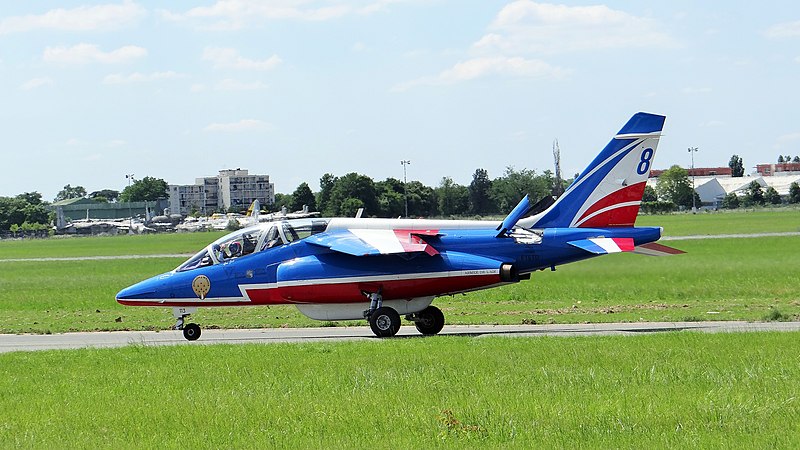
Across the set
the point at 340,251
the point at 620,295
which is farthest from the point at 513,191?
the point at 340,251

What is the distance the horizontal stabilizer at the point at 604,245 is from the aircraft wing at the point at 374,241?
295cm

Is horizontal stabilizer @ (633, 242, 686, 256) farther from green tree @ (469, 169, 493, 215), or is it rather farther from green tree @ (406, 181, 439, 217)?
green tree @ (406, 181, 439, 217)

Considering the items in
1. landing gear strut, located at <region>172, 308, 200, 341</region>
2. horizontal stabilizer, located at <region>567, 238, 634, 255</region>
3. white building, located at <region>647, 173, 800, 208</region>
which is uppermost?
white building, located at <region>647, 173, 800, 208</region>

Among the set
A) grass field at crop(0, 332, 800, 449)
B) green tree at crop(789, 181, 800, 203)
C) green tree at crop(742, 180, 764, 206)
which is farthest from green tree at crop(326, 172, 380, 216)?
Result: green tree at crop(789, 181, 800, 203)

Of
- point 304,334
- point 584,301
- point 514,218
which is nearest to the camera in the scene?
point 514,218

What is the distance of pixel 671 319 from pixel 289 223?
877cm

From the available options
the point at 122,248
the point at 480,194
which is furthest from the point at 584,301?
the point at 122,248

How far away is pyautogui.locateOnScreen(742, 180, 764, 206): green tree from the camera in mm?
163125

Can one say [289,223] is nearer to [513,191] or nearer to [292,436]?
[292,436]

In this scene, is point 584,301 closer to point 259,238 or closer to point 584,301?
point 584,301

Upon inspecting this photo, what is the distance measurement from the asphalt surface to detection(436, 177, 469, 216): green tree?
3074 cm

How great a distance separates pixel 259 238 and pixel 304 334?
8.41 ft

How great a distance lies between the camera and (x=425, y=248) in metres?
21.8

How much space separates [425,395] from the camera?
1342 cm
